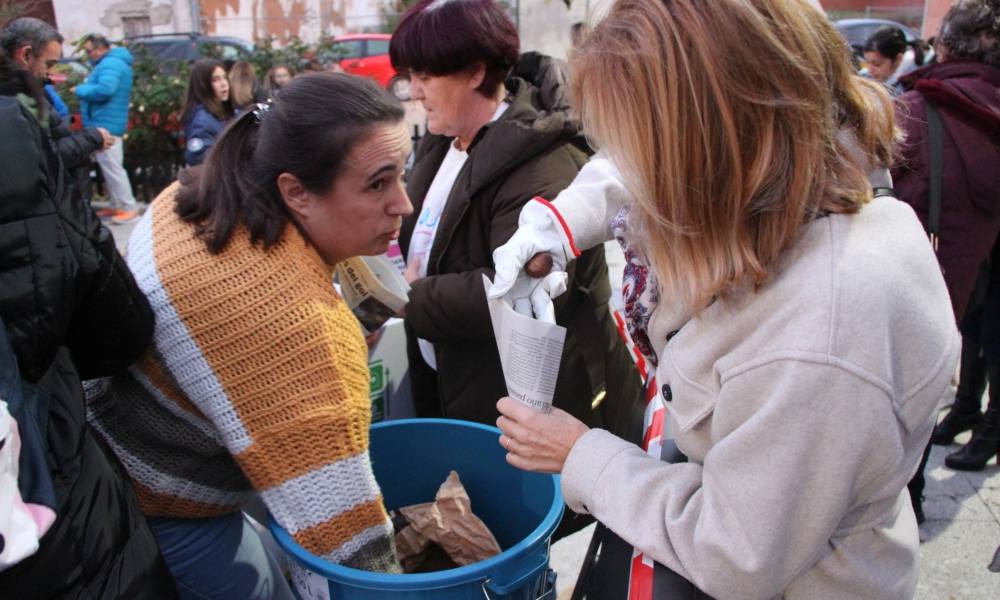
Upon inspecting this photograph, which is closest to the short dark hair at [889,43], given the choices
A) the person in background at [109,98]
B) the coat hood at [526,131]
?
the coat hood at [526,131]

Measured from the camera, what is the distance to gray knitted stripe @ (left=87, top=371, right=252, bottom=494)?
137 centimetres

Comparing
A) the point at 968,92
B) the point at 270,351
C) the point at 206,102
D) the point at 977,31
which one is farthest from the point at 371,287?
the point at 206,102

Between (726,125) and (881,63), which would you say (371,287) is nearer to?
(726,125)

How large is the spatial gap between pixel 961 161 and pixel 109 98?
688 centimetres

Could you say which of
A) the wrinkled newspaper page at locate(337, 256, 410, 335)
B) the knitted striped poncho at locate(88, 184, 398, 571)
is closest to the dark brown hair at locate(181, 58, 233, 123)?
the wrinkled newspaper page at locate(337, 256, 410, 335)

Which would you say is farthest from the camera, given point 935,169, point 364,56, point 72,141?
point 364,56

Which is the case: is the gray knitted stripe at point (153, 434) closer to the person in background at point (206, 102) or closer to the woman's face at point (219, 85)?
the person in background at point (206, 102)

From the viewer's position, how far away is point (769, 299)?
0.95 metres

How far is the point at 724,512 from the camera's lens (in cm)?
96

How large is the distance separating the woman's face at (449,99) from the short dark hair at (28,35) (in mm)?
3601

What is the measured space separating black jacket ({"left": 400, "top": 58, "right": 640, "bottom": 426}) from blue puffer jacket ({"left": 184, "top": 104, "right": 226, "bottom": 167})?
3889 millimetres

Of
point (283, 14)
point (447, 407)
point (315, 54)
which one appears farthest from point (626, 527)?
point (283, 14)

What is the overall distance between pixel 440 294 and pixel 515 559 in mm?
834

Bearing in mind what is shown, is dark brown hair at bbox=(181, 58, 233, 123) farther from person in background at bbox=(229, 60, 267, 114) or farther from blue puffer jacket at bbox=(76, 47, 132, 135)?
blue puffer jacket at bbox=(76, 47, 132, 135)
